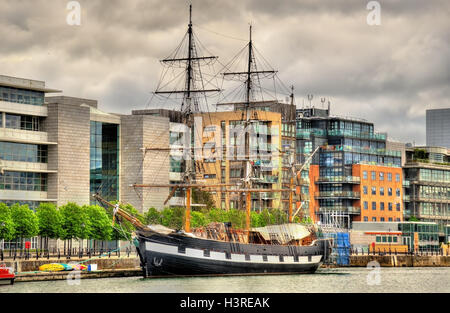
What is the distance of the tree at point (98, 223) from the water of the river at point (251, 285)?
24193 millimetres

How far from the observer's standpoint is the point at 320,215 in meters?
195

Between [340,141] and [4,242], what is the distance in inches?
3577

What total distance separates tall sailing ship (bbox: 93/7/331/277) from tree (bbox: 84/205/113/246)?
15867 mm

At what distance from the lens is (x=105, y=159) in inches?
5925

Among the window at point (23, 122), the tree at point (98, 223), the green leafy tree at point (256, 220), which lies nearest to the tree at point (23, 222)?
the tree at point (98, 223)

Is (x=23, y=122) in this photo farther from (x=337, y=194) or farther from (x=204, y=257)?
(x=337, y=194)

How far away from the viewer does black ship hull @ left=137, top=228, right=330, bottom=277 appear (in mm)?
98750

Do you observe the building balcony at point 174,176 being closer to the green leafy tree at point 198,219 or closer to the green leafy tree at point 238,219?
the green leafy tree at point 198,219

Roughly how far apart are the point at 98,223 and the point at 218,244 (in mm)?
25413

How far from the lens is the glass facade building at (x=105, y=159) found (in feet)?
479

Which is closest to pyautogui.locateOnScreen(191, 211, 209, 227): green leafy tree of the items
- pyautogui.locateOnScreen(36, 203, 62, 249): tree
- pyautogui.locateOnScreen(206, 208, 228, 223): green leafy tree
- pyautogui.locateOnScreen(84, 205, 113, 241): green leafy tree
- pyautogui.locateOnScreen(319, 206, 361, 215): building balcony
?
pyautogui.locateOnScreen(206, 208, 228, 223): green leafy tree

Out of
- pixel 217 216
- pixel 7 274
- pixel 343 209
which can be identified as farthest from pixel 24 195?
pixel 343 209

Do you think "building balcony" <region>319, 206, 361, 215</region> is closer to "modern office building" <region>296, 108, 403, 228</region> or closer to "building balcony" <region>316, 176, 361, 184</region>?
"modern office building" <region>296, 108, 403, 228</region>
